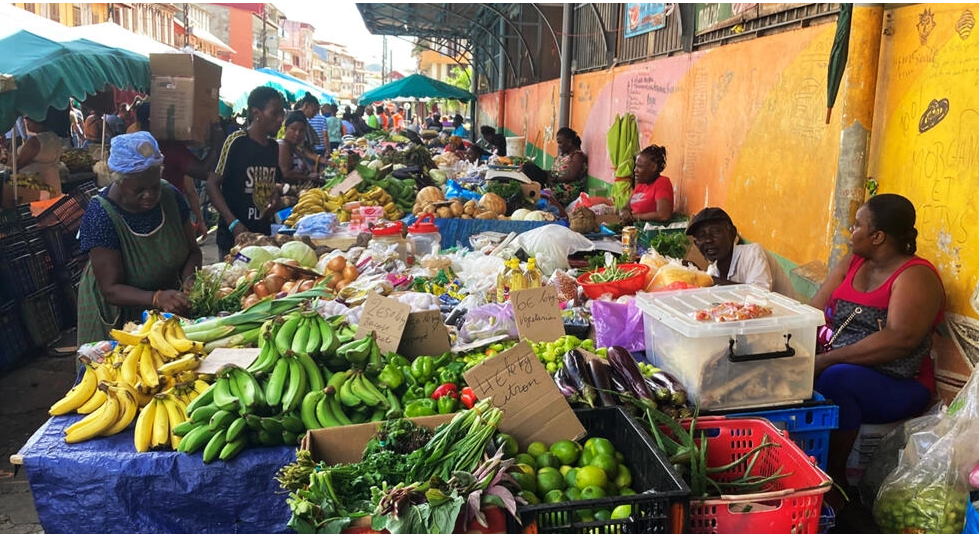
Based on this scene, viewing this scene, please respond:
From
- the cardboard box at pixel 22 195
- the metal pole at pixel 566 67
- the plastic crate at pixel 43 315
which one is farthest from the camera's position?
the metal pole at pixel 566 67

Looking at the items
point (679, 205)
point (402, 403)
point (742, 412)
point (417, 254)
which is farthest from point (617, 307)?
point (679, 205)

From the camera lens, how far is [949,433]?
2.72 meters

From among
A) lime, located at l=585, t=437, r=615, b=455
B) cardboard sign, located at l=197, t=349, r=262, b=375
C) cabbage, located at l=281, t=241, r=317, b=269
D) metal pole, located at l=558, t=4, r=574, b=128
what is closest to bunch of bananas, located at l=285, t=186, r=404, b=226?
cabbage, located at l=281, t=241, r=317, b=269

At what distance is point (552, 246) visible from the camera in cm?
516

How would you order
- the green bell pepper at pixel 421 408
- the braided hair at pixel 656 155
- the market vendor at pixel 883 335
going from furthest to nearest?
1. the braided hair at pixel 656 155
2. the market vendor at pixel 883 335
3. the green bell pepper at pixel 421 408

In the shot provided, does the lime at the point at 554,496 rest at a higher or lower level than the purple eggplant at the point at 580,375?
lower

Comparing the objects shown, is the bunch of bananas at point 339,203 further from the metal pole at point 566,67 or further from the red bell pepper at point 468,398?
the metal pole at point 566,67

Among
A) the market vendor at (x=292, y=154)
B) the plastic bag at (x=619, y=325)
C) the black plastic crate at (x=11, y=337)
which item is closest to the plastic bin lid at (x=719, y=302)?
the plastic bag at (x=619, y=325)

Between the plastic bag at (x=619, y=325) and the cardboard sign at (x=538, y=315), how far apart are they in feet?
0.65

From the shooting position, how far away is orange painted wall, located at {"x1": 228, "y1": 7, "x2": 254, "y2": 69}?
49906 millimetres

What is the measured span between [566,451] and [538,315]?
107 centimetres

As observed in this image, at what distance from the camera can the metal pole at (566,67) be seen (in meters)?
12.2

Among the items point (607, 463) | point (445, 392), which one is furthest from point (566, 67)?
point (607, 463)

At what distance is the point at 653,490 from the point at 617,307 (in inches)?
56.4
